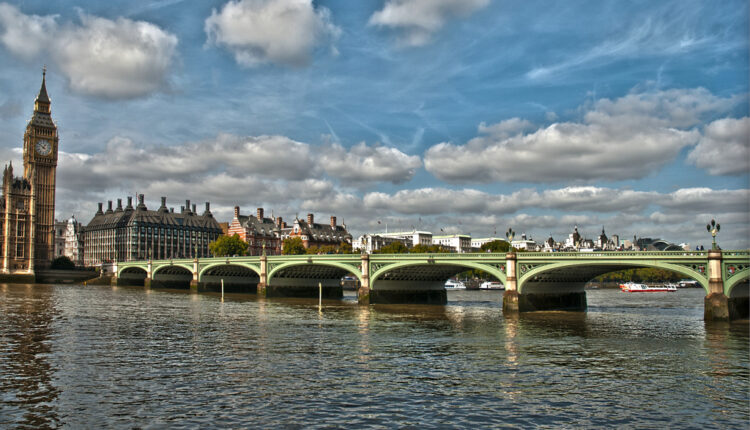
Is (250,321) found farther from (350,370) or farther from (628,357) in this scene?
(628,357)

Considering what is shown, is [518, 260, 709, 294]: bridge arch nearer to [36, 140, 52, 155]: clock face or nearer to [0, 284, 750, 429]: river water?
[0, 284, 750, 429]: river water

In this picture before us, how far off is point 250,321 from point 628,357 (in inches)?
1191

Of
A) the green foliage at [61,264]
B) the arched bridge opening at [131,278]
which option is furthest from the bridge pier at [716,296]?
the green foliage at [61,264]

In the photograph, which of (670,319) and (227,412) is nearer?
(227,412)

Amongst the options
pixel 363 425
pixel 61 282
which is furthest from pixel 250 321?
pixel 61 282

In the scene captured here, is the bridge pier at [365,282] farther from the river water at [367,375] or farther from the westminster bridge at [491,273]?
the river water at [367,375]

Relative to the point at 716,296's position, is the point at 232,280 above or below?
below

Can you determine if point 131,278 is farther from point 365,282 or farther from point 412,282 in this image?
point 365,282

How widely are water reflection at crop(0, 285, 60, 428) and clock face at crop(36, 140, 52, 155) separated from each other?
425ft

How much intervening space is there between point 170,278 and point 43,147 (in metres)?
61.9

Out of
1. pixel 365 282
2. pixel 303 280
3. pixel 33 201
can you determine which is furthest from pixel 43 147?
pixel 365 282

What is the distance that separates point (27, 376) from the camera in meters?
24.9

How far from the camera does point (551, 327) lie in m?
47.3

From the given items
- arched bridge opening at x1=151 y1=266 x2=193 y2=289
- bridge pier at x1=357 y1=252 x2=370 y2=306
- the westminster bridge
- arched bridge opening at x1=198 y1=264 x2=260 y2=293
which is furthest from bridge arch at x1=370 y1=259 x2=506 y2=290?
arched bridge opening at x1=151 y1=266 x2=193 y2=289
